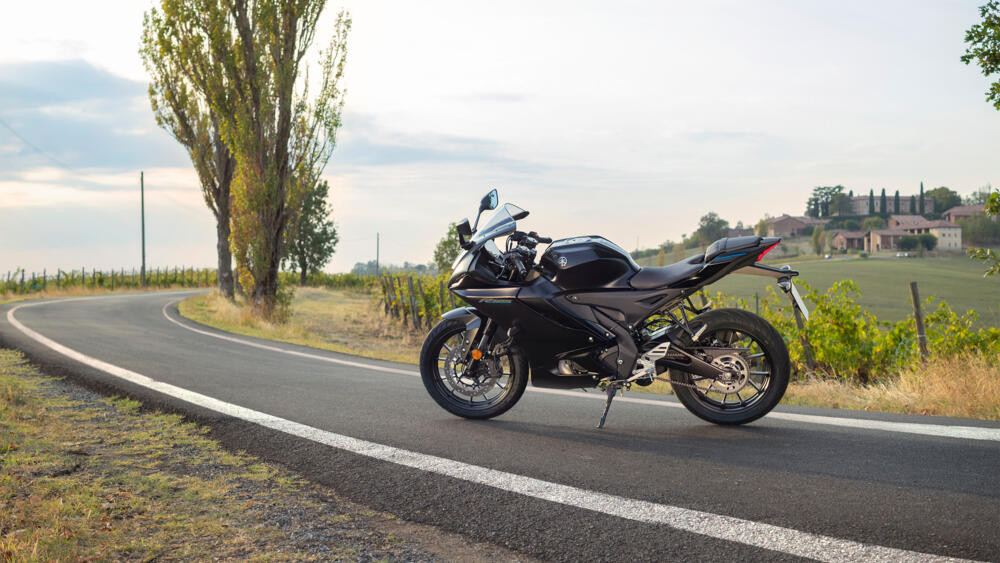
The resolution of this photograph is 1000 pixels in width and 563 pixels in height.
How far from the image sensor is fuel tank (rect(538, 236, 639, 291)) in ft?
15.5

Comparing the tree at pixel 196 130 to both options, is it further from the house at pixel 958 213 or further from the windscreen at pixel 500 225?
the house at pixel 958 213

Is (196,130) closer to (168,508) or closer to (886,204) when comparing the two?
(168,508)

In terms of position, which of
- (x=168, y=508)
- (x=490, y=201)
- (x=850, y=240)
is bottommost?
(x=168, y=508)

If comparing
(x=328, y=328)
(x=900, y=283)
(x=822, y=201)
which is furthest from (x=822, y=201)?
(x=328, y=328)

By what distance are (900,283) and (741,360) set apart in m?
70.9

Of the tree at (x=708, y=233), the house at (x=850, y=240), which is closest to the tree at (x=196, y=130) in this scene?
the tree at (x=708, y=233)

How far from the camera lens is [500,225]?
495cm

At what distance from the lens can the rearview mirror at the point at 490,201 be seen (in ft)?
16.4

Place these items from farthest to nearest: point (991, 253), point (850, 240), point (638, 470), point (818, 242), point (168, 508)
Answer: point (850, 240), point (818, 242), point (991, 253), point (638, 470), point (168, 508)

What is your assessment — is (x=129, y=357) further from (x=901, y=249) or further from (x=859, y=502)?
(x=901, y=249)

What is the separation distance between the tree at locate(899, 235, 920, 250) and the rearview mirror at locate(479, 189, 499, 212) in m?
123

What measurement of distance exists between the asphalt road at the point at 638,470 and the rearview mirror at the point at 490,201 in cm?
161

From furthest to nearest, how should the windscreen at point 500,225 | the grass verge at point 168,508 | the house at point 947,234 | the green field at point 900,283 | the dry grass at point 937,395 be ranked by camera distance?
the house at point 947,234
the green field at point 900,283
the dry grass at point 937,395
the windscreen at point 500,225
the grass verge at point 168,508

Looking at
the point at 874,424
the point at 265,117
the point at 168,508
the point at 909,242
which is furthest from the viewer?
the point at 909,242
